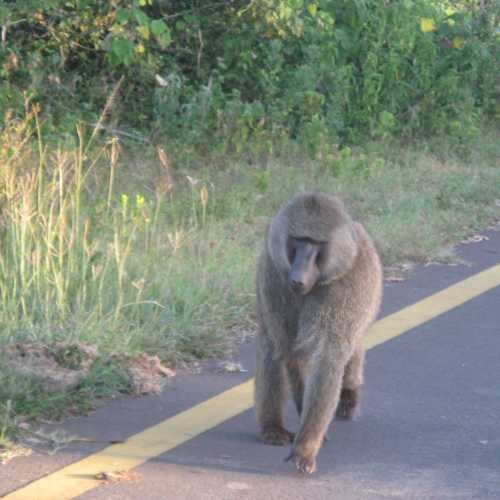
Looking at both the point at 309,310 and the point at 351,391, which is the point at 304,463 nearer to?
the point at 309,310

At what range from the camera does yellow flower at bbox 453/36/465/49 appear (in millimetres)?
10792

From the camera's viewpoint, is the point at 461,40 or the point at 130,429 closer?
the point at 130,429

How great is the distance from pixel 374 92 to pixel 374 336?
4.77 metres

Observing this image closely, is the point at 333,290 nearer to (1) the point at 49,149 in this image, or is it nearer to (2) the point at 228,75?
(1) the point at 49,149

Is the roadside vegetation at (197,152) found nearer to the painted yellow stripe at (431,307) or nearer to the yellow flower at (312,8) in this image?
the yellow flower at (312,8)

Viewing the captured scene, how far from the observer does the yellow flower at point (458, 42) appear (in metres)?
10.8

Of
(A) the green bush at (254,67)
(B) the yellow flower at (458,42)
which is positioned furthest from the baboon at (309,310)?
(B) the yellow flower at (458,42)

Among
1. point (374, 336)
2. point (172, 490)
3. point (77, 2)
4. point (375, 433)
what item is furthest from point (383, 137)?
point (172, 490)

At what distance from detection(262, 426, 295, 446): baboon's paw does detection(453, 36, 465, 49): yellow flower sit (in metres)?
7.03

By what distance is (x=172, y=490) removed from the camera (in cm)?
391

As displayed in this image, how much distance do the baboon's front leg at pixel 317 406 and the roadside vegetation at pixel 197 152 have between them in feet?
3.14

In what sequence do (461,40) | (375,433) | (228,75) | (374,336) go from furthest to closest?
(461,40)
(228,75)
(374,336)
(375,433)

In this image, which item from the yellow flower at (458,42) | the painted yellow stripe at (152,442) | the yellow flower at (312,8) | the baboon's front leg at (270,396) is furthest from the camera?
the yellow flower at (458,42)

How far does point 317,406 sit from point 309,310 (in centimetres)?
Result: 33
